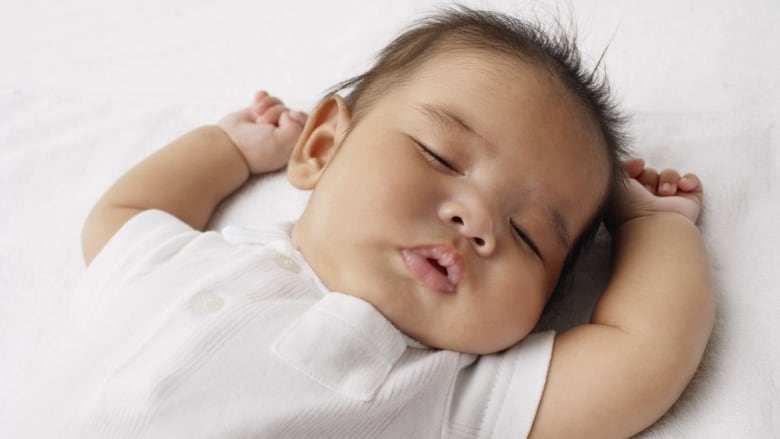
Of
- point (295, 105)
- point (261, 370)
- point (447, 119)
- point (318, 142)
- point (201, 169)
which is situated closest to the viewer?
point (261, 370)

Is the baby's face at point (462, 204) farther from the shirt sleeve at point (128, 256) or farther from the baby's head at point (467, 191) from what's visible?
the shirt sleeve at point (128, 256)

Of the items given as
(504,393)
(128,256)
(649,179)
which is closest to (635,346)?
(504,393)

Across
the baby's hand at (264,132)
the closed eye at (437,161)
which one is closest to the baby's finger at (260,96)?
the baby's hand at (264,132)

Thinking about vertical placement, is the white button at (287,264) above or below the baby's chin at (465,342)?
above

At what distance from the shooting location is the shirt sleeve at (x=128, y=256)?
1077mm

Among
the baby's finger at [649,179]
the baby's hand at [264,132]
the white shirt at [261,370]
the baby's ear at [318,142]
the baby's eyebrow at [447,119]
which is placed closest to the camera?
the white shirt at [261,370]

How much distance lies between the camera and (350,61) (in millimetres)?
1605

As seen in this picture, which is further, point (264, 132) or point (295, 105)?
point (295, 105)

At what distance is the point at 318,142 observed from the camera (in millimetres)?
1168

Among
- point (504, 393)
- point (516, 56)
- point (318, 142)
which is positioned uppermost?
point (516, 56)

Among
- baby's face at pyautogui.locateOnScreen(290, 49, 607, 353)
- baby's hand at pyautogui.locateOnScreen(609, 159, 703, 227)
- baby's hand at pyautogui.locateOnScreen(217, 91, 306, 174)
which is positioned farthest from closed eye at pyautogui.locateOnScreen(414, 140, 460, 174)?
baby's hand at pyautogui.locateOnScreen(217, 91, 306, 174)

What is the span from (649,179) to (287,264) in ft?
1.92

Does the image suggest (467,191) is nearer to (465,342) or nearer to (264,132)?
(465,342)

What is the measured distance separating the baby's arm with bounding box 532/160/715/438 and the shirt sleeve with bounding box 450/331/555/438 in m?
0.01
